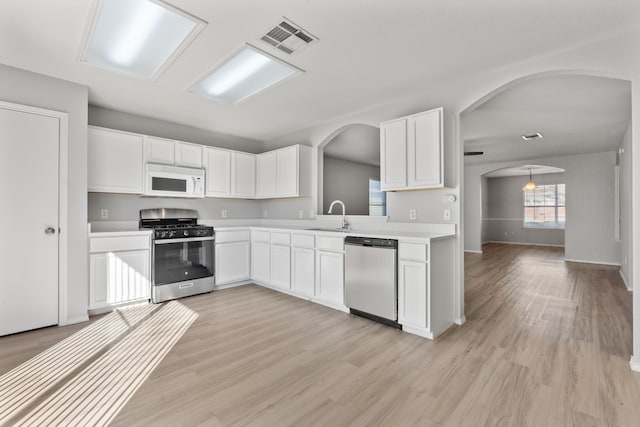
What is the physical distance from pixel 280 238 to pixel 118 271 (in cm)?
195

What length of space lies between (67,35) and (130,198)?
219cm

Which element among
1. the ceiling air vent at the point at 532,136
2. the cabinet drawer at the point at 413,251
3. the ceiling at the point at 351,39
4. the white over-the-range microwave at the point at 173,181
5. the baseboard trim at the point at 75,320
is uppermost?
the ceiling air vent at the point at 532,136

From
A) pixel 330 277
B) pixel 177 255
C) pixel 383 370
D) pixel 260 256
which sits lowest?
pixel 383 370

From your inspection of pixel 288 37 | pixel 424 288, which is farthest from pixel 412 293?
pixel 288 37

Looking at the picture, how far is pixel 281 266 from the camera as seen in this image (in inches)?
165

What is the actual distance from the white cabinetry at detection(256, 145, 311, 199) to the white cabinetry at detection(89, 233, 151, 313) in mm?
1956

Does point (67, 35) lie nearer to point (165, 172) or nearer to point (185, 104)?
point (185, 104)

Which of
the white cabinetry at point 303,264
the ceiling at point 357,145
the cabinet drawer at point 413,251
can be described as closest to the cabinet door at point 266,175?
the ceiling at point 357,145

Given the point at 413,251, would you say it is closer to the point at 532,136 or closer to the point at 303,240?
the point at 303,240

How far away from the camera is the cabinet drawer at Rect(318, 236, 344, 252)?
11.2 ft

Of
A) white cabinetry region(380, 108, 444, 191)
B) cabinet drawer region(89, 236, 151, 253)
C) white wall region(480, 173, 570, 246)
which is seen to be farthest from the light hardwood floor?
white wall region(480, 173, 570, 246)

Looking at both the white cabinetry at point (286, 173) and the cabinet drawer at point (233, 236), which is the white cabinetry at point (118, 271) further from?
the white cabinetry at point (286, 173)

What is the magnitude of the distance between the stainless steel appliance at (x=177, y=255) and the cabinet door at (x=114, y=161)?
56 centimetres

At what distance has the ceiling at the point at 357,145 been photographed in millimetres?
5136
